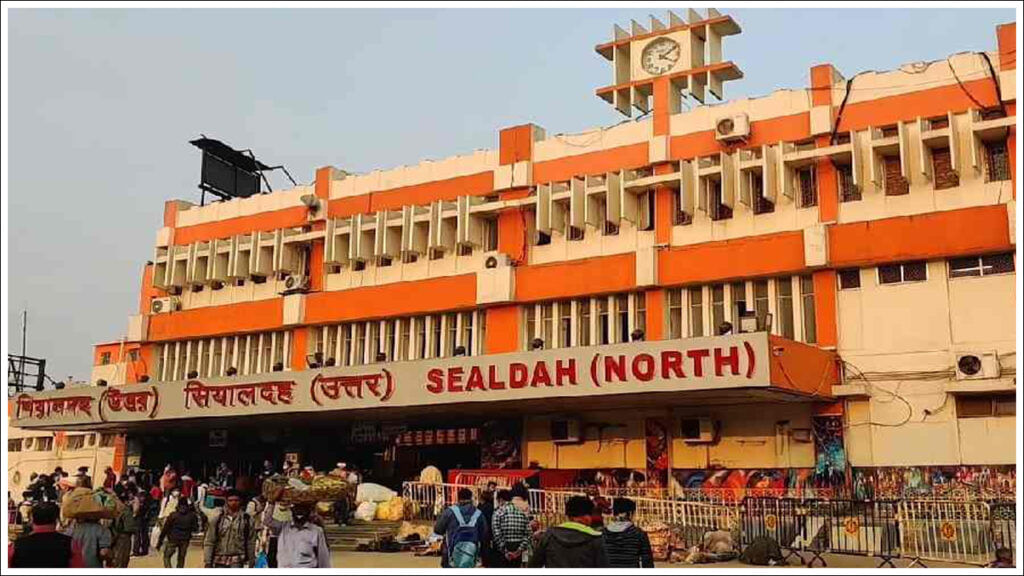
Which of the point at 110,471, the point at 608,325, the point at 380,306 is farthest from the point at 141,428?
the point at 608,325

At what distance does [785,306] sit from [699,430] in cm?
326

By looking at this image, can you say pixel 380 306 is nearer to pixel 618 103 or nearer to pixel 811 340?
pixel 618 103

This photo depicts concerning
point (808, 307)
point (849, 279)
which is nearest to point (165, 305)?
point (808, 307)

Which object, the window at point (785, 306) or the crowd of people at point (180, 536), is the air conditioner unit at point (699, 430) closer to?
the window at point (785, 306)

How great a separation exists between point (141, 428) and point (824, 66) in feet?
69.7

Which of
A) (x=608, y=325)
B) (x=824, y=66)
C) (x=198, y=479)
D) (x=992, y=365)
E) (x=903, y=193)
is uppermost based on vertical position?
(x=824, y=66)

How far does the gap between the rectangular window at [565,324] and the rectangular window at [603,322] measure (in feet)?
2.45

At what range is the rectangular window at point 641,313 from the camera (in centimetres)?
A: 2303

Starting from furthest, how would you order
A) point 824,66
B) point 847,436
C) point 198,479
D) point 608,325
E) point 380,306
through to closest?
point 198,479 < point 380,306 < point 608,325 < point 824,66 < point 847,436

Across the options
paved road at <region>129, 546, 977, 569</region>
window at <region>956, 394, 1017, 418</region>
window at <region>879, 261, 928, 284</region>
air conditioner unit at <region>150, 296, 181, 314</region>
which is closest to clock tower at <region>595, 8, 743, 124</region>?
window at <region>879, 261, 928, 284</region>

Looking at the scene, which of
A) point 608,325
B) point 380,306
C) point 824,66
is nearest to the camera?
point 824,66

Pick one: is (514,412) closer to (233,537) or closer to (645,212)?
(645,212)

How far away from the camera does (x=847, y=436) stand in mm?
20250

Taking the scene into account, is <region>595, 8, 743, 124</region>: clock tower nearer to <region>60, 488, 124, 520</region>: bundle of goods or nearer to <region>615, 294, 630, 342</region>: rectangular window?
<region>615, 294, 630, 342</region>: rectangular window
